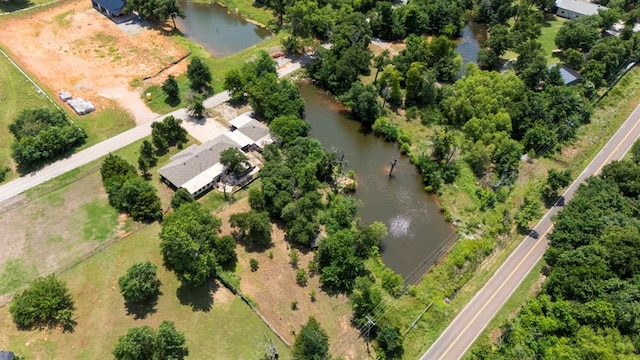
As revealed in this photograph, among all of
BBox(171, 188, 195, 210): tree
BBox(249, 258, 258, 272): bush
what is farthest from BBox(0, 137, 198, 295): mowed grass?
BBox(249, 258, 258, 272): bush

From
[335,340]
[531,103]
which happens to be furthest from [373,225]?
[531,103]

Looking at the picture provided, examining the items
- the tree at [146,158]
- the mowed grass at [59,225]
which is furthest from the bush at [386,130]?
the tree at [146,158]

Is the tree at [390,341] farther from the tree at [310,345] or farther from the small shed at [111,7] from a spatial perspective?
the small shed at [111,7]

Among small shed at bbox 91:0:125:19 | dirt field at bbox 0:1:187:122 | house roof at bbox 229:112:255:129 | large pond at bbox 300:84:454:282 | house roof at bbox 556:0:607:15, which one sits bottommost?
large pond at bbox 300:84:454:282

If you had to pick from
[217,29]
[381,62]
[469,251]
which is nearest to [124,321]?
[469,251]

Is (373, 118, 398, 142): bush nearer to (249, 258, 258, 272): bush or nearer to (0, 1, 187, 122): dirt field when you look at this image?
(249, 258, 258, 272): bush

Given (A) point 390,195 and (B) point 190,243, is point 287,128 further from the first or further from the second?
(B) point 190,243
